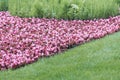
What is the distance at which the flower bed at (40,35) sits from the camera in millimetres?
8234

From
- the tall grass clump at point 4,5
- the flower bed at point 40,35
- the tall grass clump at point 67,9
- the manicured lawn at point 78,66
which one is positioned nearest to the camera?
the manicured lawn at point 78,66

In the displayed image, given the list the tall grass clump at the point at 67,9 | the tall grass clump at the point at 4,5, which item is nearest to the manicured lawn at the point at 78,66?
the tall grass clump at the point at 67,9

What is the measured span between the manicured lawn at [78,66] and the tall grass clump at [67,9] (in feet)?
10.4

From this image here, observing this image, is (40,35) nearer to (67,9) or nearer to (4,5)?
(67,9)

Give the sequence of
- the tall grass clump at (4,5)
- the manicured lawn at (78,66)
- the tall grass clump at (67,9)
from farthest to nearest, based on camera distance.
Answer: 1. the tall grass clump at (4,5)
2. the tall grass clump at (67,9)
3. the manicured lawn at (78,66)

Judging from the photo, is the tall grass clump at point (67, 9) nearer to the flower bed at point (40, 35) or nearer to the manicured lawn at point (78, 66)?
the flower bed at point (40, 35)

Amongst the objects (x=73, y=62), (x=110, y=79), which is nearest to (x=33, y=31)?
(x=73, y=62)

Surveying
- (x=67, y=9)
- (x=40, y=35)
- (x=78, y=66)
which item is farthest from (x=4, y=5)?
(x=78, y=66)

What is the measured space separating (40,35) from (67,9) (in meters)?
2.31

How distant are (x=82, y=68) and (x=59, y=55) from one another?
1.25m

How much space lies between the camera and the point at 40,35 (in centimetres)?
966

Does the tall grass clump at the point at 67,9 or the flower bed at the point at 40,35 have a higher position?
the tall grass clump at the point at 67,9

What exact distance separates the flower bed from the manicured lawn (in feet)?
1.20

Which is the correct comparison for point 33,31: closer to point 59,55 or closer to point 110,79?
point 59,55
